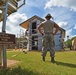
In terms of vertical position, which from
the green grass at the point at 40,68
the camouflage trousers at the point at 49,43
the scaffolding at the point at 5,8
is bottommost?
the green grass at the point at 40,68

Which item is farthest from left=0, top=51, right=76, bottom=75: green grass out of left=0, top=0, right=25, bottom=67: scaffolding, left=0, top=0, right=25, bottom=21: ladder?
left=0, top=0, right=25, bottom=21: ladder

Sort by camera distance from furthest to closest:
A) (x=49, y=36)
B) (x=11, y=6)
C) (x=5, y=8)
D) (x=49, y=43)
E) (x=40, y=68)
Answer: (x=49, y=43) → (x=49, y=36) → (x=11, y=6) → (x=5, y=8) → (x=40, y=68)

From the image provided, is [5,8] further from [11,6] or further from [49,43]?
[49,43]

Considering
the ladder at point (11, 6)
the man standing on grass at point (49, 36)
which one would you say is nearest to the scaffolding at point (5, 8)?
the ladder at point (11, 6)

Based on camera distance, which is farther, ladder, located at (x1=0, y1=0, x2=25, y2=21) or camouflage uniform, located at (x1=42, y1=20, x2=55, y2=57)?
camouflage uniform, located at (x1=42, y1=20, x2=55, y2=57)

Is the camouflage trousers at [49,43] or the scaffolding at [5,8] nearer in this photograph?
the scaffolding at [5,8]

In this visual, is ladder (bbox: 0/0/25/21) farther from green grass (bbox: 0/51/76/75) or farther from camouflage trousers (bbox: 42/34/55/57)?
green grass (bbox: 0/51/76/75)

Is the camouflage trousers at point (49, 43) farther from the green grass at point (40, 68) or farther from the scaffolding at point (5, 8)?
the scaffolding at point (5, 8)

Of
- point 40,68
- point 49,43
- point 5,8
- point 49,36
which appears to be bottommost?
point 40,68

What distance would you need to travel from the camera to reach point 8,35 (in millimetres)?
7082

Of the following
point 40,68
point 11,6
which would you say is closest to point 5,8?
point 11,6

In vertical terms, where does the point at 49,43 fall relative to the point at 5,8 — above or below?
below

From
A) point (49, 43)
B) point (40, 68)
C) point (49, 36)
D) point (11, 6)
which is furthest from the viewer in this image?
point (49, 43)

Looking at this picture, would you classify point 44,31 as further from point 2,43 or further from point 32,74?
point 32,74
